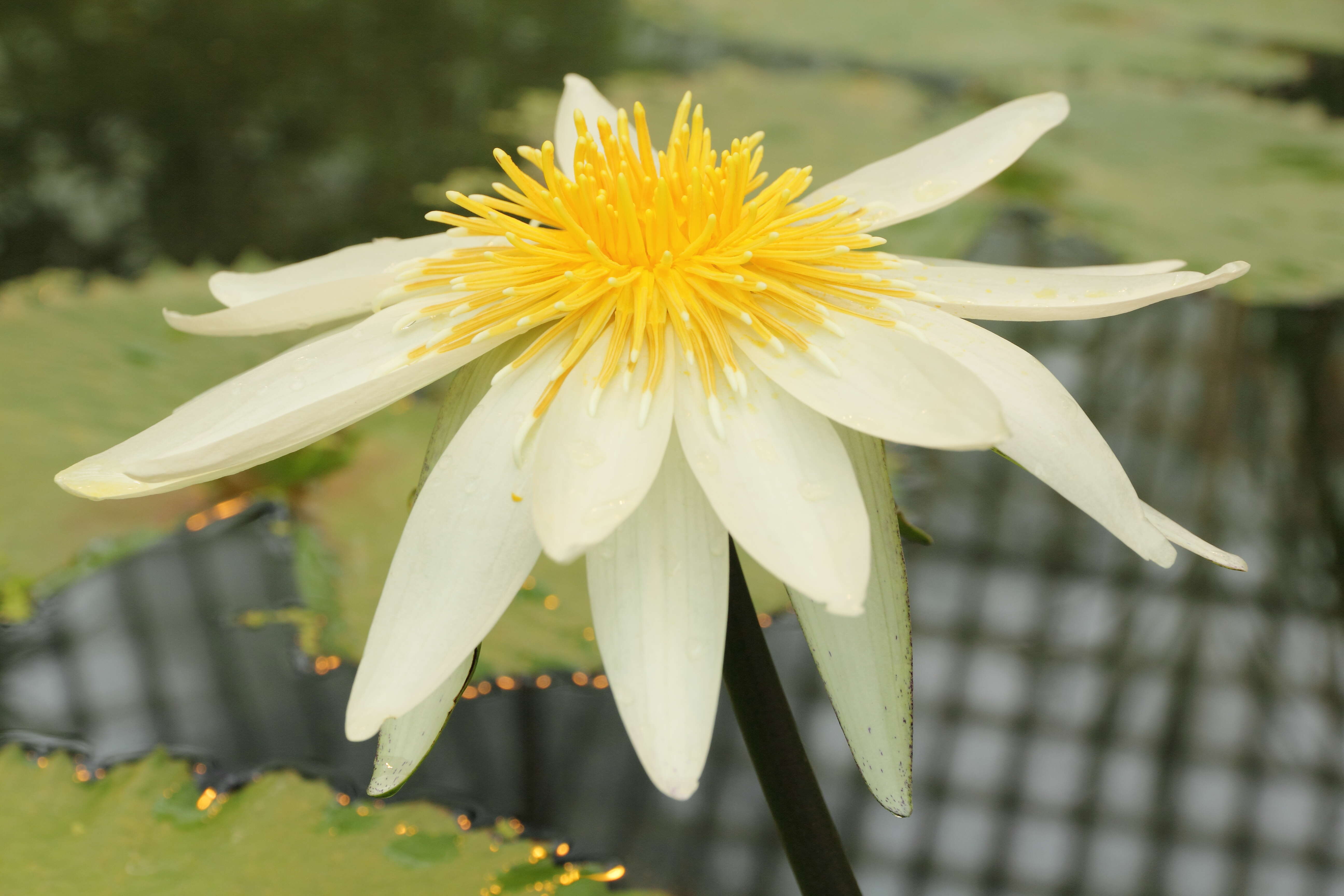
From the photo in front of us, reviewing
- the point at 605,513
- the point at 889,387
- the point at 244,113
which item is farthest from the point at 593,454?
the point at 244,113

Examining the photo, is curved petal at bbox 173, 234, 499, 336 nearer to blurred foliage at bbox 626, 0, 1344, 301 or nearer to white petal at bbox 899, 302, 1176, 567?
white petal at bbox 899, 302, 1176, 567

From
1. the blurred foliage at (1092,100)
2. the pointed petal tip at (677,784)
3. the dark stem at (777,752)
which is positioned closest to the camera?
the pointed petal tip at (677,784)

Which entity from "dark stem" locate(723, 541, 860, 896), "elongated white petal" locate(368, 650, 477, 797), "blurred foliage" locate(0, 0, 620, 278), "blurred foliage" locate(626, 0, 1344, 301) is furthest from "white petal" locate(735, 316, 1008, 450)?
"blurred foliage" locate(0, 0, 620, 278)

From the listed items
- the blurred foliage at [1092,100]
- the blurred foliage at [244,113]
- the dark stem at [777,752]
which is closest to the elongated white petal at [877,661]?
the dark stem at [777,752]

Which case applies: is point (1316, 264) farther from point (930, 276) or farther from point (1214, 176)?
point (930, 276)

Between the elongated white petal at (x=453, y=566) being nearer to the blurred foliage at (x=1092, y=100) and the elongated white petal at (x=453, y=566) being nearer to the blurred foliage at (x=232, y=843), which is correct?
the blurred foliage at (x=232, y=843)

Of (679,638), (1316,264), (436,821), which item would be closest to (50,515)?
(436,821)
